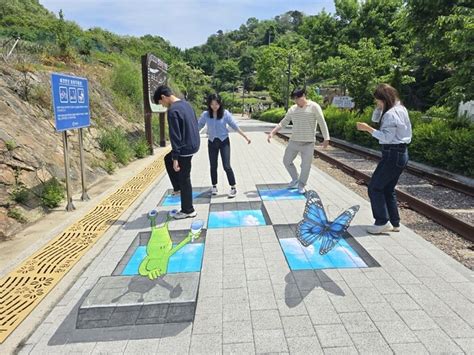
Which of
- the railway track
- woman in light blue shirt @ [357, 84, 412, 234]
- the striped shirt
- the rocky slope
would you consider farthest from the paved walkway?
the striped shirt

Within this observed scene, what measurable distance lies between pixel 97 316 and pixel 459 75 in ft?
31.6

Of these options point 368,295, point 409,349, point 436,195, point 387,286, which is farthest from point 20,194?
point 436,195

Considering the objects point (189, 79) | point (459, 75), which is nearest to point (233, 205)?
point (459, 75)

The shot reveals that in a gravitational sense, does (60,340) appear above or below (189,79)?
below

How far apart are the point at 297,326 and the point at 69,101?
16.1 feet

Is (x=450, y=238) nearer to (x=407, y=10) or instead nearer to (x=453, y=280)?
(x=453, y=280)

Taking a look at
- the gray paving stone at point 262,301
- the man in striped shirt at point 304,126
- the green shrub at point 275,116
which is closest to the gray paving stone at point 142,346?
the gray paving stone at point 262,301

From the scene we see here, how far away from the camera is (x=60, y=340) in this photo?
272 centimetres

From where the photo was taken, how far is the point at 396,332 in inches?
106

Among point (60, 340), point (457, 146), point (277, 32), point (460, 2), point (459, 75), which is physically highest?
point (277, 32)

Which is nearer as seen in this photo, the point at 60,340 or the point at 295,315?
the point at 60,340

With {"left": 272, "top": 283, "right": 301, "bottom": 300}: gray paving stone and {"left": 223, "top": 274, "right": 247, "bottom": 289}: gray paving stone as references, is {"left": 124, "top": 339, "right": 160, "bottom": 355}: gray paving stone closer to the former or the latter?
{"left": 223, "top": 274, "right": 247, "bottom": 289}: gray paving stone

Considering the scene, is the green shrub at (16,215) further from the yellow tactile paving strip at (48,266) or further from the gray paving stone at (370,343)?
the gray paving stone at (370,343)

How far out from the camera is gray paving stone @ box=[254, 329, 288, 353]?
2.54m
